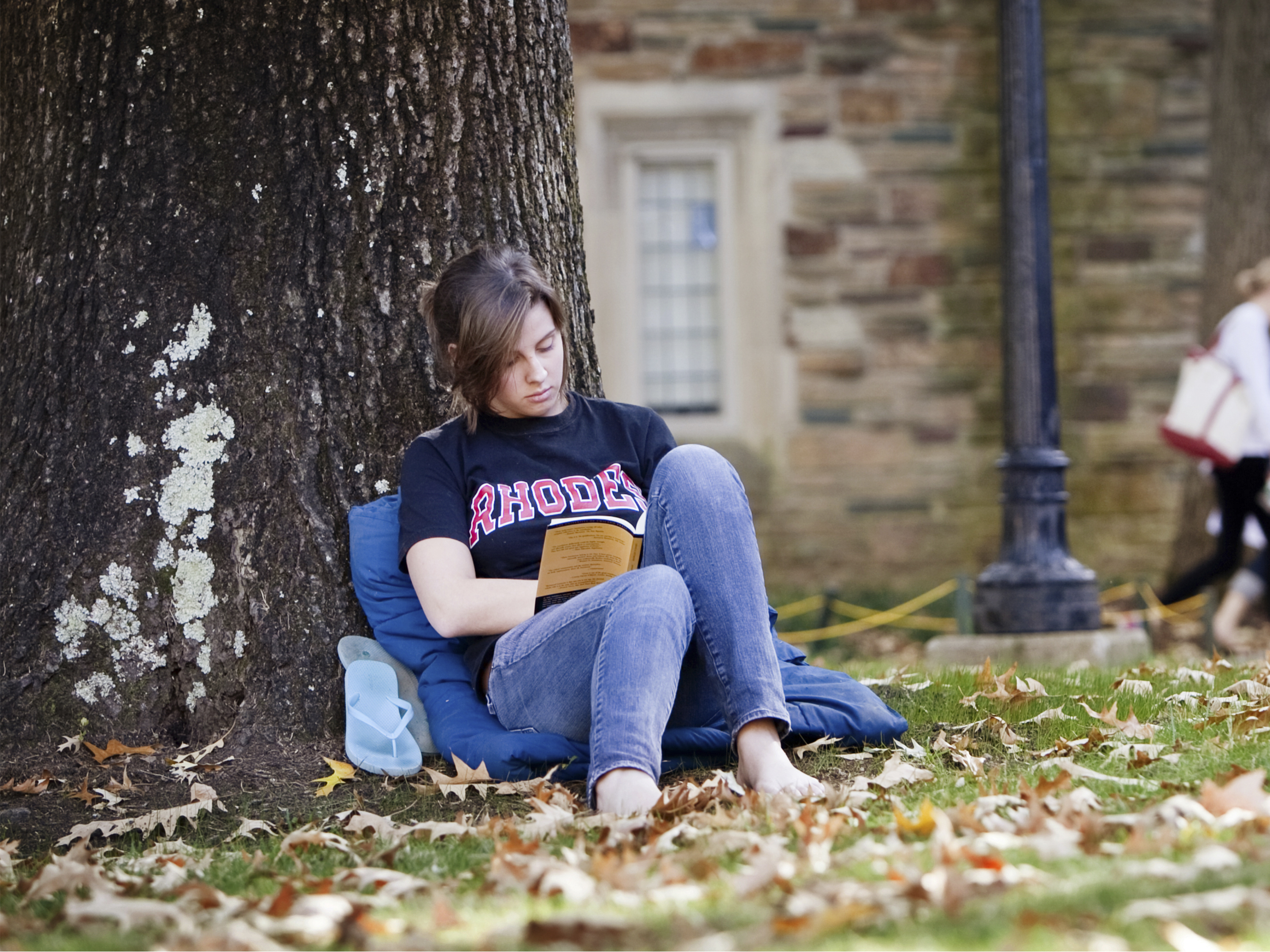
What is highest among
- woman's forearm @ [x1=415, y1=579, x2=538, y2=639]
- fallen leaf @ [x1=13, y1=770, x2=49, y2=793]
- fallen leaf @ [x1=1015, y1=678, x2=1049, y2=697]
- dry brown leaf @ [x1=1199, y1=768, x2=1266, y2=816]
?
woman's forearm @ [x1=415, y1=579, x2=538, y2=639]

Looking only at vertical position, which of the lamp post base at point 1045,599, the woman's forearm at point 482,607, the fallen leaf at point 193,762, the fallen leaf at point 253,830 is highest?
the woman's forearm at point 482,607

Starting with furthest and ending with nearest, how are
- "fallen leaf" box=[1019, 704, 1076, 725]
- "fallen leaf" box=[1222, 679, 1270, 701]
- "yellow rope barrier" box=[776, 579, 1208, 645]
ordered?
"yellow rope barrier" box=[776, 579, 1208, 645]
"fallen leaf" box=[1222, 679, 1270, 701]
"fallen leaf" box=[1019, 704, 1076, 725]

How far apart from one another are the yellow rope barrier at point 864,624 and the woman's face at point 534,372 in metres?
4.57

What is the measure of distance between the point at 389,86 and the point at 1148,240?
251 inches

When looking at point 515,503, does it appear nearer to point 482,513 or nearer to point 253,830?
point 482,513

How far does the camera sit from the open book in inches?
116

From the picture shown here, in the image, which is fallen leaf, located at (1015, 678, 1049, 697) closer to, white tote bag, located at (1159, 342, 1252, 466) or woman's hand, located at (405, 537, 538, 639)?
woman's hand, located at (405, 537, 538, 639)

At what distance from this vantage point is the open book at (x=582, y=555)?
2959mm

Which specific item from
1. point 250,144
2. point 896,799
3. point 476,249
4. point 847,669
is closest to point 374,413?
point 476,249

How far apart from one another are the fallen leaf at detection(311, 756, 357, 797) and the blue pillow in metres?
0.20

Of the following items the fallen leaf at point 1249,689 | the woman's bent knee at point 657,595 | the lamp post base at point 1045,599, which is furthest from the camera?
the lamp post base at point 1045,599

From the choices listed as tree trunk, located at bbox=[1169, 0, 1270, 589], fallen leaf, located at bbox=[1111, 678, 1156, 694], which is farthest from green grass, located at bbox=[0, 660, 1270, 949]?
tree trunk, located at bbox=[1169, 0, 1270, 589]

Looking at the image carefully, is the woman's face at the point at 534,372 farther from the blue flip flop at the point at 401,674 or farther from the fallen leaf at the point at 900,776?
the fallen leaf at the point at 900,776

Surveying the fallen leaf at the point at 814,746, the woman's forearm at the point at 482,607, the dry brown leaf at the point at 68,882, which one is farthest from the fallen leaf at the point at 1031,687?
the dry brown leaf at the point at 68,882
